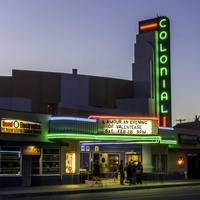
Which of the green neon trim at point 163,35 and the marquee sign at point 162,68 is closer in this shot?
the marquee sign at point 162,68

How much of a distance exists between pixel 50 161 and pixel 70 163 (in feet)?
6.34

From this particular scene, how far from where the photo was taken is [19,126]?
29125mm

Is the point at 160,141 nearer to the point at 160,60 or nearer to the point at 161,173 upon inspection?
the point at 161,173

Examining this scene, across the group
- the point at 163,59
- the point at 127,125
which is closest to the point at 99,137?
the point at 127,125

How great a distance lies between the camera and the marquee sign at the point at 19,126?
93.1 feet

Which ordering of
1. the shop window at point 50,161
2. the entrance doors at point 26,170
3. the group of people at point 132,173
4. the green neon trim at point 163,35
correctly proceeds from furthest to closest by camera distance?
the green neon trim at point 163,35 < the group of people at point 132,173 < the shop window at point 50,161 < the entrance doors at point 26,170

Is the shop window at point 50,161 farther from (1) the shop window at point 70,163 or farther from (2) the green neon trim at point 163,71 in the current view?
(2) the green neon trim at point 163,71

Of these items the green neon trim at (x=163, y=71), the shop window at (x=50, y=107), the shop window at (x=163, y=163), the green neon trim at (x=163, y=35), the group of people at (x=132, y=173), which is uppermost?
the green neon trim at (x=163, y=35)

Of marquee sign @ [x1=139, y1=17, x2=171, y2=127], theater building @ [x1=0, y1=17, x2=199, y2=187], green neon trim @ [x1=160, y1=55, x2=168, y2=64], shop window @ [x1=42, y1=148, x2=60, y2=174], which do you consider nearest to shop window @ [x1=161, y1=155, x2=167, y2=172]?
theater building @ [x1=0, y1=17, x2=199, y2=187]

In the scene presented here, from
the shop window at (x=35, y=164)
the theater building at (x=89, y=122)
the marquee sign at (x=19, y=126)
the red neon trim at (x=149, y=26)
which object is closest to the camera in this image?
the marquee sign at (x=19, y=126)

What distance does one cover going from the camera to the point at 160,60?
43.0 meters

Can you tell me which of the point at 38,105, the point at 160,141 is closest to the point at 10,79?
the point at 38,105

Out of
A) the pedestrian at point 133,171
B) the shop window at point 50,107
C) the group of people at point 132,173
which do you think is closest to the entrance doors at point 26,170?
the group of people at point 132,173

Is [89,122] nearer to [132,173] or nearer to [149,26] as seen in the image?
[132,173]
